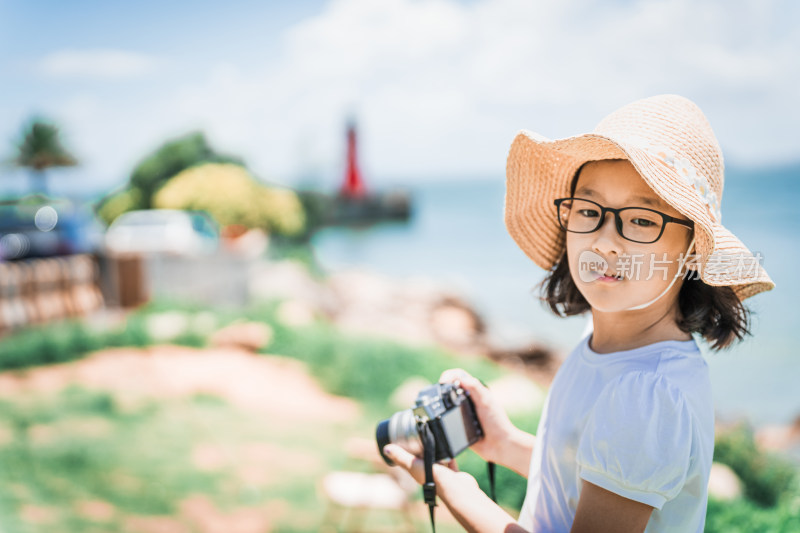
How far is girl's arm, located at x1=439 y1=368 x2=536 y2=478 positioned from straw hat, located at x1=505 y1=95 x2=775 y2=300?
15.8 inches

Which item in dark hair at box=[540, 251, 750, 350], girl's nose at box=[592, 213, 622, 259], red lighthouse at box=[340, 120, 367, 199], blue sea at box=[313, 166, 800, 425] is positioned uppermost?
red lighthouse at box=[340, 120, 367, 199]

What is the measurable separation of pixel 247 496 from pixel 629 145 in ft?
10.4

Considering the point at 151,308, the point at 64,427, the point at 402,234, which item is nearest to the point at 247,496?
the point at 64,427

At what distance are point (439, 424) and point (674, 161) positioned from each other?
22.9 inches

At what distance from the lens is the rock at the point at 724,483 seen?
128 inches

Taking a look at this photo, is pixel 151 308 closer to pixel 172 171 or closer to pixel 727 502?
A: pixel 172 171

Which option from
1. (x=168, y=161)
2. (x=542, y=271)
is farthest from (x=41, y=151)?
(x=542, y=271)

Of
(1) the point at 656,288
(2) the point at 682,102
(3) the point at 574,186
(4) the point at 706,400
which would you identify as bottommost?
(4) the point at 706,400

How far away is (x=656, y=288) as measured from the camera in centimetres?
100

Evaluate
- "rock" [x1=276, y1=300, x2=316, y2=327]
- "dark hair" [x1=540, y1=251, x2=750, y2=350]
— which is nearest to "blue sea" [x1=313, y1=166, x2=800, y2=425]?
"dark hair" [x1=540, y1=251, x2=750, y2=350]

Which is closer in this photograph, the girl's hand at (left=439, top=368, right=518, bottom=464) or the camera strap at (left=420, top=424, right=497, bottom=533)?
the camera strap at (left=420, top=424, right=497, bottom=533)

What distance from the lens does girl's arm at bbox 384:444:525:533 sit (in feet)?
3.26

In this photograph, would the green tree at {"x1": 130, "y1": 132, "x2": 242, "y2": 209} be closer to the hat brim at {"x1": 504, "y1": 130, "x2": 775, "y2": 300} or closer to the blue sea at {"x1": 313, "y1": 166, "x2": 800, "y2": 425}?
the blue sea at {"x1": 313, "y1": 166, "x2": 800, "y2": 425}

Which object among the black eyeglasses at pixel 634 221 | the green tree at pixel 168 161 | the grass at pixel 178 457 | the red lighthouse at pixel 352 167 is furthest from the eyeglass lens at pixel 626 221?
the red lighthouse at pixel 352 167
